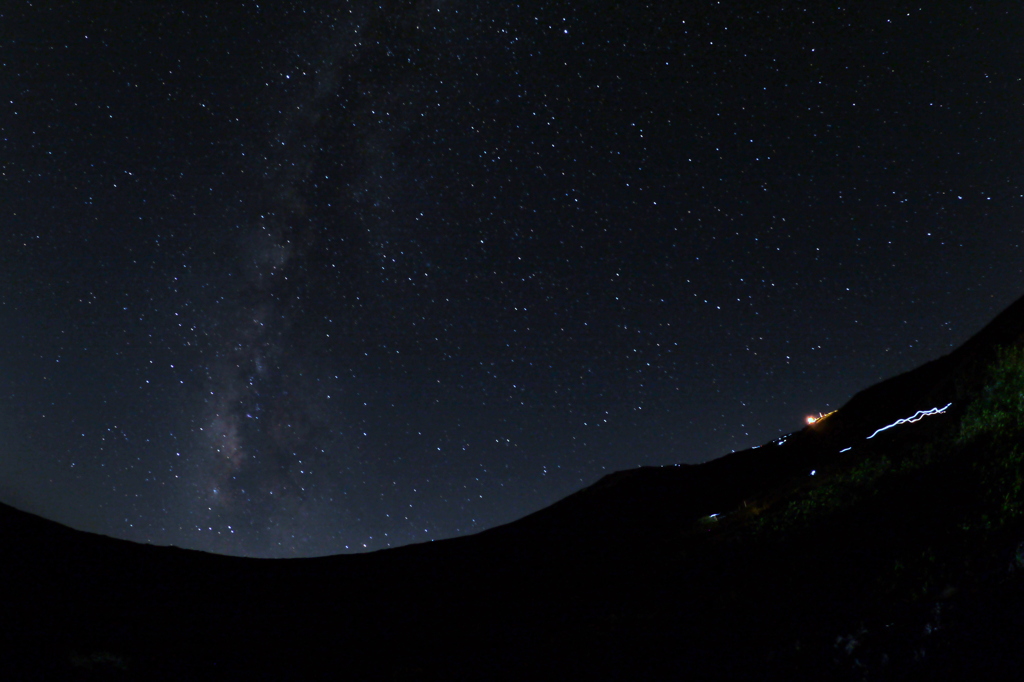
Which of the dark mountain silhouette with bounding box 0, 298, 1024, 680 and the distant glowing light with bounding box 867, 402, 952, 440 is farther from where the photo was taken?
the distant glowing light with bounding box 867, 402, 952, 440

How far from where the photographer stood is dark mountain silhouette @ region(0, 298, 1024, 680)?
11.6m

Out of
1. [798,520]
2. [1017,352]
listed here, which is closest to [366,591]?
[798,520]

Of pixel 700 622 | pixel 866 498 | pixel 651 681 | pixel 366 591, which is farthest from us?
pixel 366 591

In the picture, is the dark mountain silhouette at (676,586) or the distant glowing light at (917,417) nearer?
the dark mountain silhouette at (676,586)

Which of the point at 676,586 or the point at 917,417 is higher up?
the point at 917,417

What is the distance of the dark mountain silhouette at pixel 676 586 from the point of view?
38.2 feet

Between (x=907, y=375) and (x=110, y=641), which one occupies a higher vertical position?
(x=110, y=641)

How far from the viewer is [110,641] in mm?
18484

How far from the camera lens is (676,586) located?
16.2 m

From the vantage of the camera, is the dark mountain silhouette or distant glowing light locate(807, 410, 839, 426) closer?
the dark mountain silhouette

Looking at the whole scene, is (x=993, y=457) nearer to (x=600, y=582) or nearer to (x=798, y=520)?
(x=798, y=520)

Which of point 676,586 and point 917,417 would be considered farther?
point 917,417

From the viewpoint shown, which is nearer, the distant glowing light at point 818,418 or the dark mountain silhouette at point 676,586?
the dark mountain silhouette at point 676,586

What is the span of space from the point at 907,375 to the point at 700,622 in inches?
771
